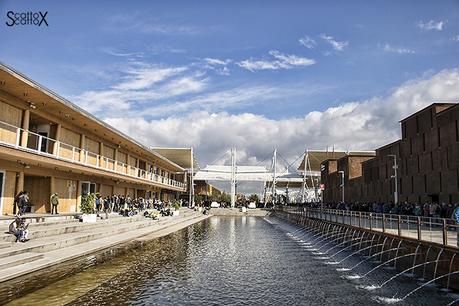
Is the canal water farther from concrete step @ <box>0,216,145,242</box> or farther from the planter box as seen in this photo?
the planter box

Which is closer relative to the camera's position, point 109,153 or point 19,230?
point 19,230

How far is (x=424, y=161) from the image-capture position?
37406mm

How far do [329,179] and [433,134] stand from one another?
39.8 m

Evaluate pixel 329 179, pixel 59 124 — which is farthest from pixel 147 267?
pixel 329 179

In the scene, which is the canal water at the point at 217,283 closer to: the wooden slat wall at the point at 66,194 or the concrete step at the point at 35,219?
the concrete step at the point at 35,219

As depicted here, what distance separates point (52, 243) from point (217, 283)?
7194 millimetres

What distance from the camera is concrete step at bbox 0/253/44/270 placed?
11.5 m

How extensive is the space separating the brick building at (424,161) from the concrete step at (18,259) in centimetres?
2988

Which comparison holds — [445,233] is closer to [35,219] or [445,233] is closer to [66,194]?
[35,219]

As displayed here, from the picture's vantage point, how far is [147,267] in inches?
537

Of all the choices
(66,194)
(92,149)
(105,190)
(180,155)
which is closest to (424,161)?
(105,190)

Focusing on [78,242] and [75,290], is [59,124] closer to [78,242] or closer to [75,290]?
[78,242]

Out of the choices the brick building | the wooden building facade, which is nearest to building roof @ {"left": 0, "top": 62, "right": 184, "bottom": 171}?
the wooden building facade

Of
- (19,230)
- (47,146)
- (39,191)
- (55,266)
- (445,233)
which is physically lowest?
(55,266)
